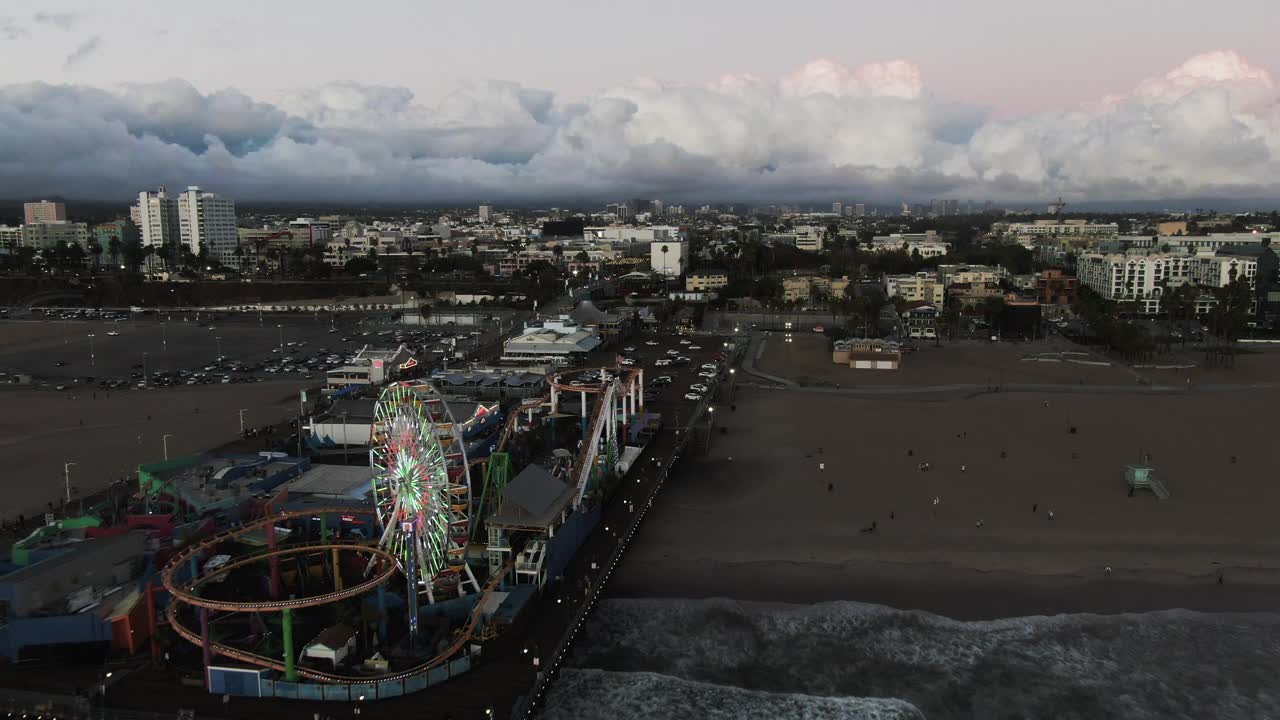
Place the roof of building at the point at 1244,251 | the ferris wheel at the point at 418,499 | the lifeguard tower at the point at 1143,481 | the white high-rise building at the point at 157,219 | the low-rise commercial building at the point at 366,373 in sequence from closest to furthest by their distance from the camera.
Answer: the ferris wheel at the point at 418,499 < the lifeguard tower at the point at 1143,481 < the low-rise commercial building at the point at 366,373 < the roof of building at the point at 1244,251 < the white high-rise building at the point at 157,219

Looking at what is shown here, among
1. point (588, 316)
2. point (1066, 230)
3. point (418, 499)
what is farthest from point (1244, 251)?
point (418, 499)

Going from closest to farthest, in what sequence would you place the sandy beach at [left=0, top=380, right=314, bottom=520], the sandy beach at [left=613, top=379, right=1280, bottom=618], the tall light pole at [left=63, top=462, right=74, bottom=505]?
1. the sandy beach at [left=613, top=379, right=1280, bottom=618]
2. the tall light pole at [left=63, top=462, right=74, bottom=505]
3. the sandy beach at [left=0, top=380, right=314, bottom=520]

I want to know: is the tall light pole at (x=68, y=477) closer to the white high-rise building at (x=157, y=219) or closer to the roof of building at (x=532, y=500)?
the roof of building at (x=532, y=500)

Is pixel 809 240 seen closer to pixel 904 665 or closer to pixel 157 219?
pixel 157 219

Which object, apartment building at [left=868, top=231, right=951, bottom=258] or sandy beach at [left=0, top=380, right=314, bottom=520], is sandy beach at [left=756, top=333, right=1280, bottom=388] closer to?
sandy beach at [left=0, top=380, right=314, bottom=520]

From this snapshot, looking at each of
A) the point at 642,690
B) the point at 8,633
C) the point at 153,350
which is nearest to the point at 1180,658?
the point at 642,690

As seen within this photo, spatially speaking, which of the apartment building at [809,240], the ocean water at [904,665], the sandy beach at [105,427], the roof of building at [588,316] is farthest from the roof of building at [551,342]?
the apartment building at [809,240]

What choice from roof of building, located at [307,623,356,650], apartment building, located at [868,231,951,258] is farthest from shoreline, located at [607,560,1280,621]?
apartment building, located at [868,231,951,258]
